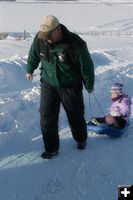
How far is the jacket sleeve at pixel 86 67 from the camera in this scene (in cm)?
524

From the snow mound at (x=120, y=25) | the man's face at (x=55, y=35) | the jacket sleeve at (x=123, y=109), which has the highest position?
the man's face at (x=55, y=35)

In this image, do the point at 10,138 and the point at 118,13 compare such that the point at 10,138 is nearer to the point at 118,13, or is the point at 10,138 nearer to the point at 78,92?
the point at 78,92

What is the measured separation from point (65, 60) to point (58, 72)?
0.63 ft

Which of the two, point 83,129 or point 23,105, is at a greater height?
point 83,129

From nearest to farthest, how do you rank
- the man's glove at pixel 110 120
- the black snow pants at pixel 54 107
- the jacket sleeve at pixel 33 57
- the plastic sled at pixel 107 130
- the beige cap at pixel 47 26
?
the beige cap at pixel 47 26
the jacket sleeve at pixel 33 57
the black snow pants at pixel 54 107
the plastic sled at pixel 107 130
the man's glove at pixel 110 120

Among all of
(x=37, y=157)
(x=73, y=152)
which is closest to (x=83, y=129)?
(x=73, y=152)

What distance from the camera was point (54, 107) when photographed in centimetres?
559

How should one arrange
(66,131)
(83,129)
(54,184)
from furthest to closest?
(66,131), (83,129), (54,184)

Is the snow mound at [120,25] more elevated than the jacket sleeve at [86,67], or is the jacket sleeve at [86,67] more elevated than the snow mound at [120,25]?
the jacket sleeve at [86,67]

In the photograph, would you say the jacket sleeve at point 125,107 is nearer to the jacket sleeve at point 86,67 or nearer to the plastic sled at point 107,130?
the plastic sled at point 107,130

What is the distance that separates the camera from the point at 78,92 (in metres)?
5.61

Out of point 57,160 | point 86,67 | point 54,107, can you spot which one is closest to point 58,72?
point 86,67

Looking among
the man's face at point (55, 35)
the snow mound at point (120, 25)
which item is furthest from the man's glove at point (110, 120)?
the snow mound at point (120, 25)

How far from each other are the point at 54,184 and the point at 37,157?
823 millimetres
